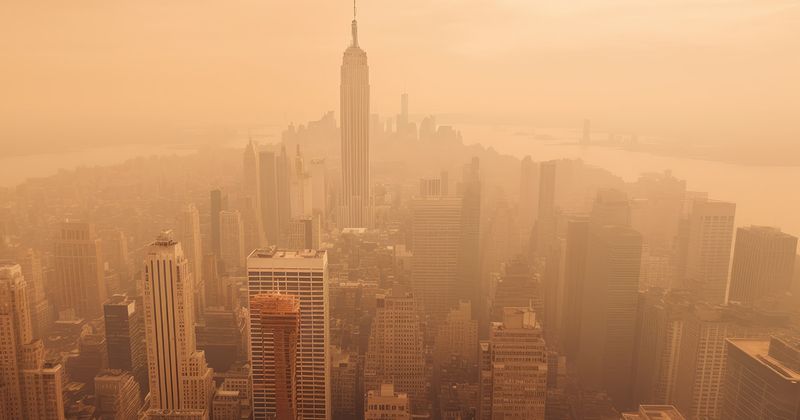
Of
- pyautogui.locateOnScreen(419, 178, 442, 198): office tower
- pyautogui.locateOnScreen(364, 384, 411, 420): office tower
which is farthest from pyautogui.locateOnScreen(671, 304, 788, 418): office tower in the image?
pyautogui.locateOnScreen(419, 178, 442, 198): office tower

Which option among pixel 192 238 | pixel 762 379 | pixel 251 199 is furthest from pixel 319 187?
pixel 762 379

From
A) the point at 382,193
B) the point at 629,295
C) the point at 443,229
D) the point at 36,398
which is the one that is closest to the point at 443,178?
the point at 443,229

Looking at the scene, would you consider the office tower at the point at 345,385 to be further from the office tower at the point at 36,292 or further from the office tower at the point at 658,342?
the office tower at the point at 36,292

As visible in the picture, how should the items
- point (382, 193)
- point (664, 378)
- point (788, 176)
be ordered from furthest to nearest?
1. point (382, 193)
2. point (664, 378)
3. point (788, 176)

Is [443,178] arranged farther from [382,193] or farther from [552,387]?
[552,387]

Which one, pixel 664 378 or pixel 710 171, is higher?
pixel 710 171

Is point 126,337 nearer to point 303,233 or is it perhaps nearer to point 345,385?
point 345,385
